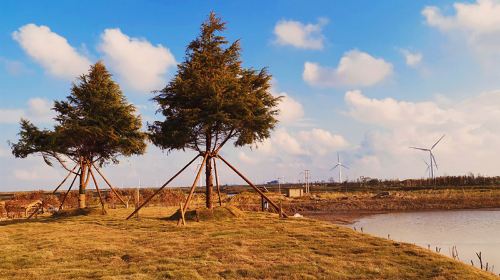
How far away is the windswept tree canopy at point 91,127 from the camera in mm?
33844


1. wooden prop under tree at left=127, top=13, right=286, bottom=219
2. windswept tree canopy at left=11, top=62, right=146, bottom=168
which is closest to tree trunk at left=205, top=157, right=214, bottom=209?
wooden prop under tree at left=127, top=13, right=286, bottom=219

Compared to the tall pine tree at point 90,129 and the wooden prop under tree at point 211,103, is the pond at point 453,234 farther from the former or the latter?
the tall pine tree at point 90,129

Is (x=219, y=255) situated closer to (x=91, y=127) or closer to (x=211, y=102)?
(x=211, y=102)

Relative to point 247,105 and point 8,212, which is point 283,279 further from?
point 8,212

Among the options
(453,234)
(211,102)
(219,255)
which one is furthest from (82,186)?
(453,234)

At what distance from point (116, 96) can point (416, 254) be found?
27075 mm

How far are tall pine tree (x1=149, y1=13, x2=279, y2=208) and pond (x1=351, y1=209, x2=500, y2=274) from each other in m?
11.8

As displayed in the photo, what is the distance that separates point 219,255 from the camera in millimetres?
16484

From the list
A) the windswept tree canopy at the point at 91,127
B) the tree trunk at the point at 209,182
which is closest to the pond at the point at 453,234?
the tree trunk at the point at 209,182

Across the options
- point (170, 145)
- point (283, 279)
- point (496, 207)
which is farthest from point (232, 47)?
point (496, 207)

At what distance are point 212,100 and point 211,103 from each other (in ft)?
0.72

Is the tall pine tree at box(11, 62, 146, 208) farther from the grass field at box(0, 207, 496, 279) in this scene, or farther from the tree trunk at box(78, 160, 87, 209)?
the grass field at box(0, 207, 496, 279)

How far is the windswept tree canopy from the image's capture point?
33844 millimetres

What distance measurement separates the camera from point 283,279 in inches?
517
